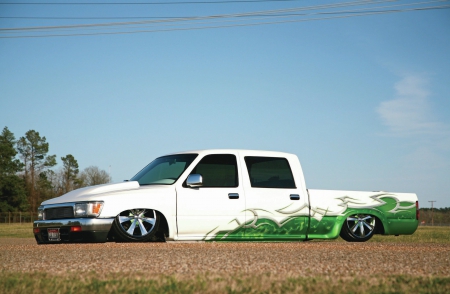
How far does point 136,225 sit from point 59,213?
4.44ft

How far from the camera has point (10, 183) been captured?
309 feet

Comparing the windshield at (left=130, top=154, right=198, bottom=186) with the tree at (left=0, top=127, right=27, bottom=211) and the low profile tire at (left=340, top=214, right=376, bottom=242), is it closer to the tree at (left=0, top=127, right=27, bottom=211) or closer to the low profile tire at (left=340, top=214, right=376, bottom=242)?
the low profile tire at (left=340, top=214, right=376, bottom=242)

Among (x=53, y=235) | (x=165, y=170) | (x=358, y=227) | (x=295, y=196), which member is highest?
(x=165, y=170)

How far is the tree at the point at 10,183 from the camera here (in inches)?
3698

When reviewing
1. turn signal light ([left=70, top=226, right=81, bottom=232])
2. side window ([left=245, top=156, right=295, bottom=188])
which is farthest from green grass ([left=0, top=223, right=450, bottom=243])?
turn signal light ([left=70, top=226, right=81, bottom=232])

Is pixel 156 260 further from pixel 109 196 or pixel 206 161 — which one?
pixel 206 161

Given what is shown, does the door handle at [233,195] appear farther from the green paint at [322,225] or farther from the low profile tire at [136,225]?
the low profile tire at [136,225]

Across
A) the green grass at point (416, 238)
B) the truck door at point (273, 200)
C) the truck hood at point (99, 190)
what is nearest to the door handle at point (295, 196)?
the truck door at point (273, 200)

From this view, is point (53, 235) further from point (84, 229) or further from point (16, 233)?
point (16, 233)

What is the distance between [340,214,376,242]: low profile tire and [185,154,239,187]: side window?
254cm

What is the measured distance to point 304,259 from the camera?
310 inches

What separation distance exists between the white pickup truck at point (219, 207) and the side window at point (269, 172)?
19mm

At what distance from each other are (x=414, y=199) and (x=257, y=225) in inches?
147

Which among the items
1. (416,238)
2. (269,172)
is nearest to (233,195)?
(269,172)
